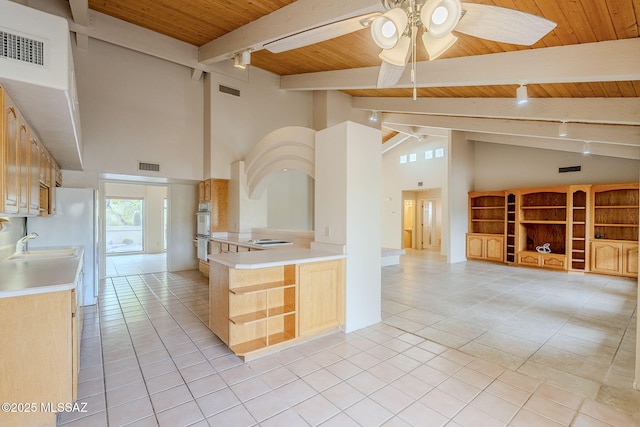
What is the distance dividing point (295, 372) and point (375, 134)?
2.83 m

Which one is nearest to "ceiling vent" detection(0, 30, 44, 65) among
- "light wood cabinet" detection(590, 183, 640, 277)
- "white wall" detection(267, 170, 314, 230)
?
"white wall" detection(267, 170, 314, 230)

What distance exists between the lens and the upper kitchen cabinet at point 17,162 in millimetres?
1847

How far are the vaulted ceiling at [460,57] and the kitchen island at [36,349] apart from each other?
154 inches

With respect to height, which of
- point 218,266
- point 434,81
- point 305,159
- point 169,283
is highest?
point 434,81

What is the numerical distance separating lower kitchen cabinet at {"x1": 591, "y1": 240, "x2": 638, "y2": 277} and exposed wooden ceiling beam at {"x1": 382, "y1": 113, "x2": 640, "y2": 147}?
2.70m

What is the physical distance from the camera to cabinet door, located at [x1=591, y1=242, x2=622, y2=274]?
6566 mm

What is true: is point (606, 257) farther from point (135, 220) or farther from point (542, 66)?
point (135, 220)

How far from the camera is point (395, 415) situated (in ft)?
6.75

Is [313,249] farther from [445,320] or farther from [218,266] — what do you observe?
[445,320]

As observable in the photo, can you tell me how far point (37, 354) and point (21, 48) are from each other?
6.26 ft

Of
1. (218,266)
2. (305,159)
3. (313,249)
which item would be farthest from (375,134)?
(218,266)

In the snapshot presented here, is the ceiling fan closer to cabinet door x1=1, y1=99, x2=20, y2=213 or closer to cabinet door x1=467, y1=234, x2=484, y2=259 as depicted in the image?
cabinet door x1=1, y1=99, x2=20, y2=213

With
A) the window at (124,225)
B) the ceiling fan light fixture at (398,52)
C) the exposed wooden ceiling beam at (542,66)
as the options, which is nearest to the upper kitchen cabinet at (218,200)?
the exposed wooden ceiling beam at (542,66)

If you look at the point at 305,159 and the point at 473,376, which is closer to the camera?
the point at 473,376
